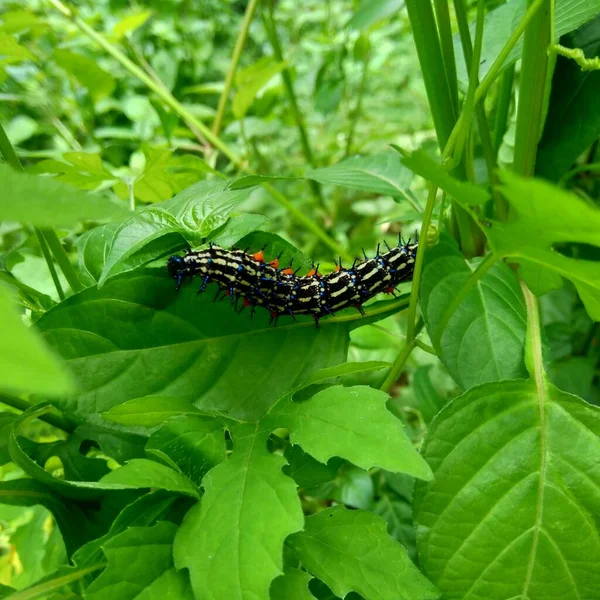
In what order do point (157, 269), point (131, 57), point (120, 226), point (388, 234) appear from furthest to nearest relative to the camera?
point (388, 234)
point (131, 57)
point (157, 269)
point (120, 226)

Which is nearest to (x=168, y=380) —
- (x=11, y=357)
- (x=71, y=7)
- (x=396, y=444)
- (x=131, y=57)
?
(x=396, y=444)

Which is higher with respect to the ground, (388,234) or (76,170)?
(388,234)

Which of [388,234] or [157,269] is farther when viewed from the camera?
[388,234]

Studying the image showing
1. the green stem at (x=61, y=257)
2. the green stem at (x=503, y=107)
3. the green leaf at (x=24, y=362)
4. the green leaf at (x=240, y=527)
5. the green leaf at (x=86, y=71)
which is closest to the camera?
the green leaf at (x=24, y=362)

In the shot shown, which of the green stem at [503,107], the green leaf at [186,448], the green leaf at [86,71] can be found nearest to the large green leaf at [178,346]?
the green leaf at [186,448]

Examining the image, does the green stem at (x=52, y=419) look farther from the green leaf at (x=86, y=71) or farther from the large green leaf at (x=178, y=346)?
the green leaf at (x=86, y=71)

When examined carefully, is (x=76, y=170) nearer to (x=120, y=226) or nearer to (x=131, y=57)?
(x=120, y=226)
